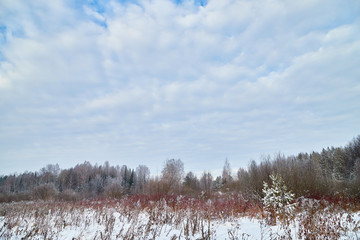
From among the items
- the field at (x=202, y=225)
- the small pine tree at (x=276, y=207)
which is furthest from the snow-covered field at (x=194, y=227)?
the small pine tree at (x=276, y=207)

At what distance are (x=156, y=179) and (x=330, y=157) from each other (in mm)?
46899

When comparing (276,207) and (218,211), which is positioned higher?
(276,207)

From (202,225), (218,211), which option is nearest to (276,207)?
(218,211)

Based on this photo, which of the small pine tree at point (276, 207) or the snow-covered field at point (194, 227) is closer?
the snow-covered field at point (194, 227)

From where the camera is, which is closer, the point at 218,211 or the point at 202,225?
the point at 202,225

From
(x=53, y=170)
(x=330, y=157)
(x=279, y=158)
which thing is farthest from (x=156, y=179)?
(x=53, y=170)

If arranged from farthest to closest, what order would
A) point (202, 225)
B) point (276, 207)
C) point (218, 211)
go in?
point (218, 211), point (276, 207), point (202, 225)

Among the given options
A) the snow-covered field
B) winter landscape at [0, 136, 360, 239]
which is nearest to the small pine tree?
winter landscape at [0, 136, 360, 239]

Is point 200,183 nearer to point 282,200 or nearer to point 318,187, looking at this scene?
point 318,187

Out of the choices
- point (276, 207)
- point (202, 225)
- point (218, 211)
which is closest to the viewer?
point (202, 225)

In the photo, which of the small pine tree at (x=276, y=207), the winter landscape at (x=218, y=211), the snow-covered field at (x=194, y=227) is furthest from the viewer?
the small pine tree at (x=276, y=207)

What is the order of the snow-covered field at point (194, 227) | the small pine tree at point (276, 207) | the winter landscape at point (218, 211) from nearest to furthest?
the snow-covered field at point (194, 227) < the winter landscape at point (218, 211) < the small pine tree at point (276, 207)

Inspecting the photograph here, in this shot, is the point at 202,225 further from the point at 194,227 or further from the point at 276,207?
the point at 276,207

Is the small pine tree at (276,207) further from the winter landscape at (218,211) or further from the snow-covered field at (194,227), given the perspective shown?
the snow-covered field at (194,227)
